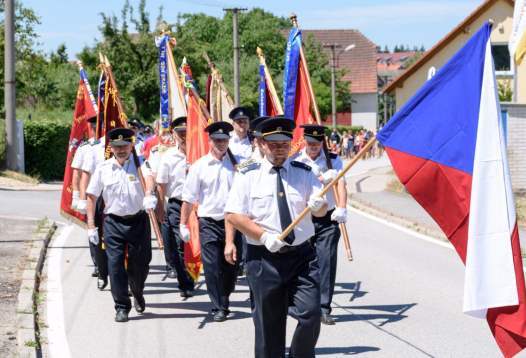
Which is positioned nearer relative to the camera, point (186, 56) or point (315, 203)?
point (315, 203)

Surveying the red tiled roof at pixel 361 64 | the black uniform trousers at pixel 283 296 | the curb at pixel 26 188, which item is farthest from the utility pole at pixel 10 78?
the red tiled roof at pixel 361 64

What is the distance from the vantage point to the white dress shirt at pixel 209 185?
9914 mm

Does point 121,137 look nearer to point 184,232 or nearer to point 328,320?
point 184,232

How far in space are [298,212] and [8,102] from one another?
21265mm

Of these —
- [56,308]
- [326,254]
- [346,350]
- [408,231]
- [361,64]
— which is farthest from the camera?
[361,64]

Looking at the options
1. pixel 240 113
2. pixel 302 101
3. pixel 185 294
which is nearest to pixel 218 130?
pixel 240 113

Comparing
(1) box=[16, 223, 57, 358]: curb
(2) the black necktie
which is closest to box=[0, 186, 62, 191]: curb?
(1) box=[16, 223, 57, 358]: curb

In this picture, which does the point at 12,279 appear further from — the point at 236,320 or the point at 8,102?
the point at 8,102

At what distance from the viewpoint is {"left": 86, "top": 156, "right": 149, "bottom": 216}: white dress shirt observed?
9.82m

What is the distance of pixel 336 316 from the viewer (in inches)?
385

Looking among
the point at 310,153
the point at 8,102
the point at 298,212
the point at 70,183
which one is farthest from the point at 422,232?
the point at 8,102

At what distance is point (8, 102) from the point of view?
2691 centimetres

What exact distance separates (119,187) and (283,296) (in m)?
3.29

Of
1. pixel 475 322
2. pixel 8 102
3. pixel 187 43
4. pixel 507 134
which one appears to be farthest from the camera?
pixel 187 43
